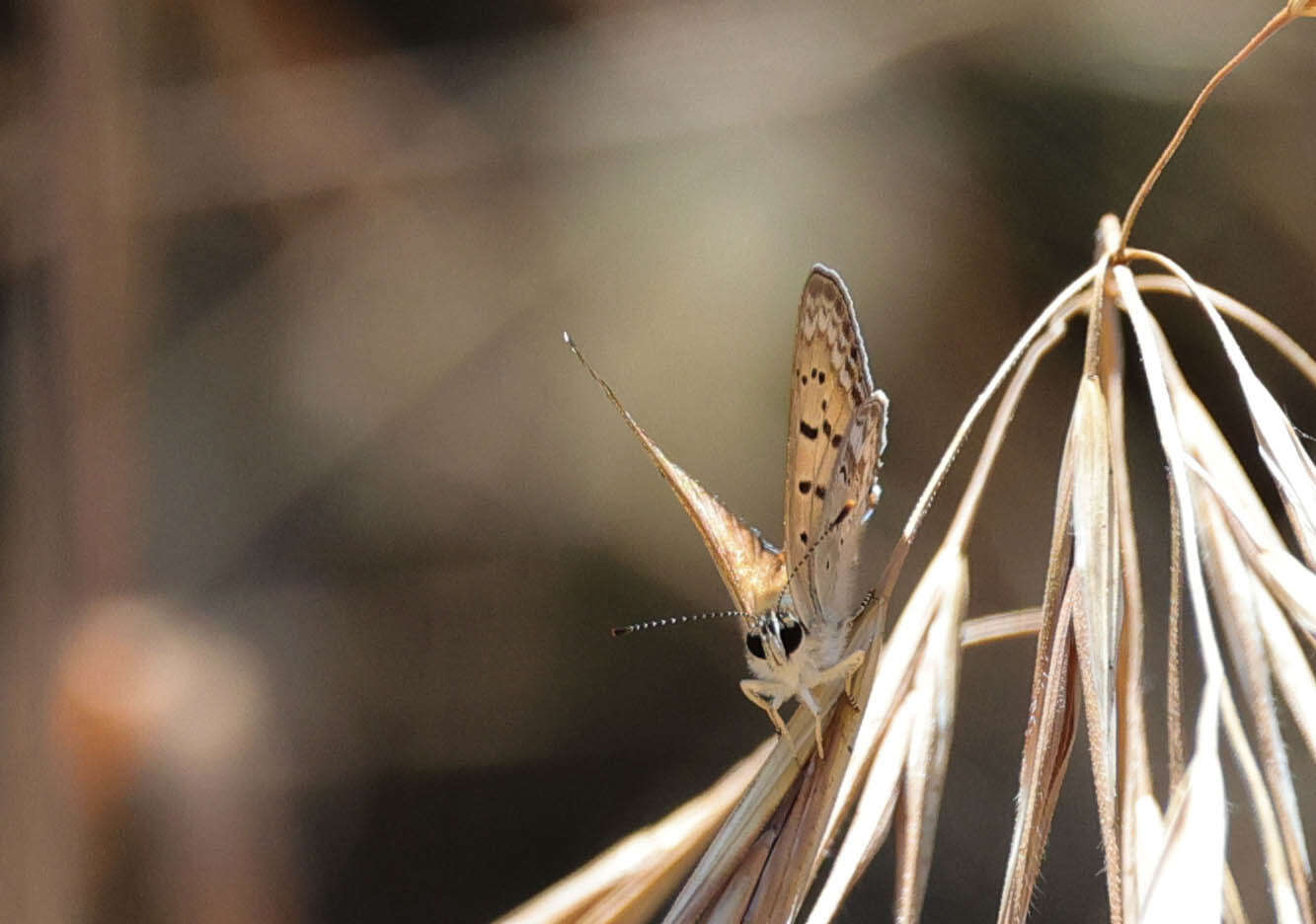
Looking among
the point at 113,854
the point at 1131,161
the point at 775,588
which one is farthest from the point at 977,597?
the point at 113,854

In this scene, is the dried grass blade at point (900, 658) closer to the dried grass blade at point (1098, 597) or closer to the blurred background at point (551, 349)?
the dried grass blade at point (1098, 597)

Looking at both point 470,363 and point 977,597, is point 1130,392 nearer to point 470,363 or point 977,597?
point 977,597

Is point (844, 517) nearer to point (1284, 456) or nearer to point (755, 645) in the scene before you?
point (755, 645)

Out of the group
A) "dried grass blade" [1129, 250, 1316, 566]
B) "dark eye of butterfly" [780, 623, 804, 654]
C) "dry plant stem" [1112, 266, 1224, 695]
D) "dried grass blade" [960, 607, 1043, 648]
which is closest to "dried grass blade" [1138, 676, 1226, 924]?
"dry plant stem" [1112, 266, 1224, 695]

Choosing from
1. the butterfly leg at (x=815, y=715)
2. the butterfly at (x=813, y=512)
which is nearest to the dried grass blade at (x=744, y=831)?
the butterfly leg at (x=815, y=715)

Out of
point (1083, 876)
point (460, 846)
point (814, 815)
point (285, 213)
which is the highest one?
point (285, 213)

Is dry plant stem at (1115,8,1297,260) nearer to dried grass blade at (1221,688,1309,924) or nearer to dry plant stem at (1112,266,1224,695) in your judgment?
dry plant stem at (1112,266,1224,695)
